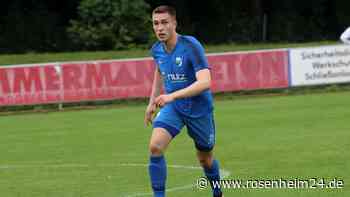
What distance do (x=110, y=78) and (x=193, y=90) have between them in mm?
18653

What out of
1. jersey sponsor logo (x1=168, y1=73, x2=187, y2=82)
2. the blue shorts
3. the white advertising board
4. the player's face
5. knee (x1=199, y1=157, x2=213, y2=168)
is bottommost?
the white advertising board

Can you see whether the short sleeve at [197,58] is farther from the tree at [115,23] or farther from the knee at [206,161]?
the tree at [115,23]

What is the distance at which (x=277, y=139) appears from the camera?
16453 mm

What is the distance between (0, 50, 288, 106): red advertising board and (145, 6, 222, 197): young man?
17.3 metres

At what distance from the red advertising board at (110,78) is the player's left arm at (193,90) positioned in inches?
702

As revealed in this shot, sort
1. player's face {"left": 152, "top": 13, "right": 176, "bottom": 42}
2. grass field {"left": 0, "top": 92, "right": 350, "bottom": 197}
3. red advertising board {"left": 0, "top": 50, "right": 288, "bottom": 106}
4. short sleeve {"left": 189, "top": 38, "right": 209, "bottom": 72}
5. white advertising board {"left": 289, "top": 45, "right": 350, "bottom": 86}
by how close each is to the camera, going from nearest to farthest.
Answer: player's face {"left": 152, "top": 13, "right": 176, "bottom": 42}, short sleeve {"left": 189, "top": 38, "right": 209, "bottom": 72}, grass field {"left": 0, "top": 92, "right": 350, "bottom": 197}, red advertising board {"left": 0, "top": 50, "right": 288, "bottom": 106}, white advertising board {"left": 289, "top": 45, "right": 350, "bottom": 86}

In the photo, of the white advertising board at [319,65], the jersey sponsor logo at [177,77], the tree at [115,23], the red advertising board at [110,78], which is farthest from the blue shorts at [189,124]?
the tree at [115,23]

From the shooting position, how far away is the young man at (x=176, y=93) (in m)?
9.20

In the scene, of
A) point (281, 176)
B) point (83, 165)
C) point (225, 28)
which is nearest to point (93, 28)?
point (225, 28)

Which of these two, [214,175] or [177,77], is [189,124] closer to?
[177,77]

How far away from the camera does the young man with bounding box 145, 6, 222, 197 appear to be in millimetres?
9203

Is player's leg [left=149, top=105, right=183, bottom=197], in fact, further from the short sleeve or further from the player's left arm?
the short sleeve

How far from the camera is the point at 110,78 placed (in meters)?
27.6

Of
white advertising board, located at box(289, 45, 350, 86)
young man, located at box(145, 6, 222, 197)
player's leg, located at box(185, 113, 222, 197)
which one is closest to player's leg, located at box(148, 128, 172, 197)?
young man, located at box(145, 6, 222, 197)
